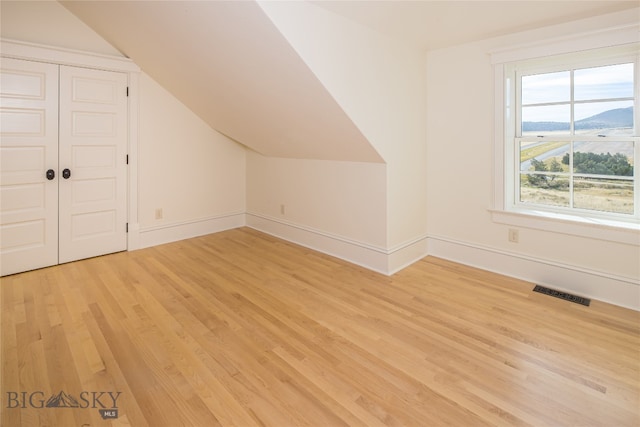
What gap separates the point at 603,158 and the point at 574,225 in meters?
0.56

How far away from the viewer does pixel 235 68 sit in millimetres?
2795

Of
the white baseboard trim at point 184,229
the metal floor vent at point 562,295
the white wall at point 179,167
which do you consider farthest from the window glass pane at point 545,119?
the white baseboard trim at point 184,229

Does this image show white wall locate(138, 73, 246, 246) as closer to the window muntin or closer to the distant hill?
the window muntin

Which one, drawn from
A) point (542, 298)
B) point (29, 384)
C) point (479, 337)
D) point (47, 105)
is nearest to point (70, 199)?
point (47, 105)

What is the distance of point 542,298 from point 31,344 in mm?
3559

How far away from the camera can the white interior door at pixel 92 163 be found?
11.0 feet

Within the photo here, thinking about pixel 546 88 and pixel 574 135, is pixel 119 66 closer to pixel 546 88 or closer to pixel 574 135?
pixel 546 88

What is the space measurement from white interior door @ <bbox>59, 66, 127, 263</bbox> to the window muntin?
13.0ft

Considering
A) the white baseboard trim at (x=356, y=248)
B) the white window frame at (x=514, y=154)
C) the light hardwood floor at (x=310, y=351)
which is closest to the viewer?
the light hardwood floor at (x=310, y=351)

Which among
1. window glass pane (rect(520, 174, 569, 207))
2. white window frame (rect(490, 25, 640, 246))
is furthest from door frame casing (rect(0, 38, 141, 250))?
window glass pane (rect(520, 174, 569, 207))

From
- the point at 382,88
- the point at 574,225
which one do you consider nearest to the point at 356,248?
the point at 382,88

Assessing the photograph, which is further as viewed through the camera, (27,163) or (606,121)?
(27,163)

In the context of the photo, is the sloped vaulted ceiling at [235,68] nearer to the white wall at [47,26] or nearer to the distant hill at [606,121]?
the white wall at [47,26]

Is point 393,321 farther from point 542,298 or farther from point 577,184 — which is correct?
point 577,184
